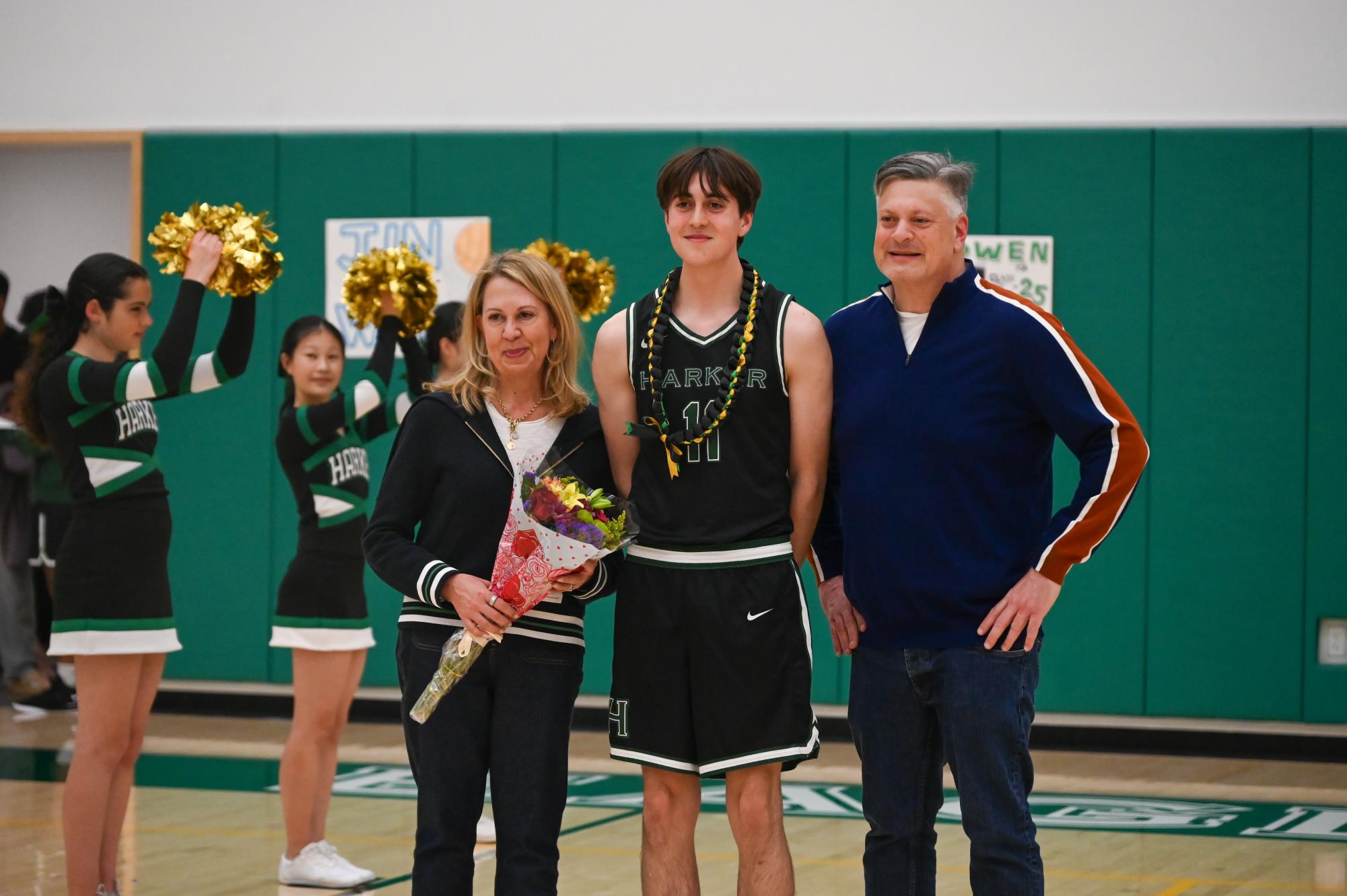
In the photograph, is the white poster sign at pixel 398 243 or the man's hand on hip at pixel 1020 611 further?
the white poster sign at pixel 398 243

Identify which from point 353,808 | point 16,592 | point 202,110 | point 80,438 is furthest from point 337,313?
point 80,438

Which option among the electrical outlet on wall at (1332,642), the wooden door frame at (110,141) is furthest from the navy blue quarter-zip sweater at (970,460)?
the wooden door frame at (110,141)

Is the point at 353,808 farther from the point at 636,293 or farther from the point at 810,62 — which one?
the point at 810,62

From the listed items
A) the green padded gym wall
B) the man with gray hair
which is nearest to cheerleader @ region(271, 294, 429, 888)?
the man with gray hair

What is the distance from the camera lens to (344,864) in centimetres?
478

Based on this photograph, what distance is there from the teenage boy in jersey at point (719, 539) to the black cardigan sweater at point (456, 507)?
12 cm

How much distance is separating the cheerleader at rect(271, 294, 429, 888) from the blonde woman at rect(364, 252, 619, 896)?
52.1 inches

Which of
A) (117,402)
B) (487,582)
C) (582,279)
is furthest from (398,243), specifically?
(487,582)

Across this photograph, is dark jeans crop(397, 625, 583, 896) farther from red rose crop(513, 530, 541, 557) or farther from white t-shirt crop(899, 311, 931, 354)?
white t-shirt crop(899, 311, 931, 354)

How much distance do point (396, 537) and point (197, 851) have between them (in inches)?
100

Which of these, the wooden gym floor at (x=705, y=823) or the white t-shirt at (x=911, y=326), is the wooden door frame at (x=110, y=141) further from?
the white t-shirt at (x=911, y=326)

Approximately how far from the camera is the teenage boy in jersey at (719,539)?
3.17 metres

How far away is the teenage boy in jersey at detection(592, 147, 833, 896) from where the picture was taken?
125 inches

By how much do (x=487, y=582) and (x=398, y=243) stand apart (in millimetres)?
5794
